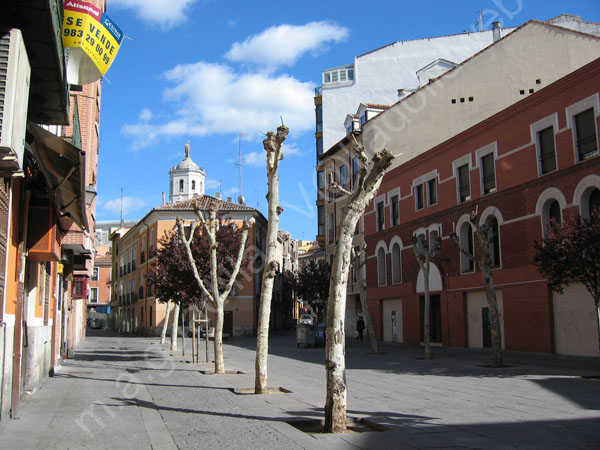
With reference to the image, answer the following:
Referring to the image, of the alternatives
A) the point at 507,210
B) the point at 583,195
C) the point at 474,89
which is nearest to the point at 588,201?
the point at 583,195

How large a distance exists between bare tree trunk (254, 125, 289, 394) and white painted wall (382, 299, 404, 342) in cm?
2202

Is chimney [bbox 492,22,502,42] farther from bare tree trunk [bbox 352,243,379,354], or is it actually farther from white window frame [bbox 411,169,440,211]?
bare tree trunk [bbox 352,243,379,354]

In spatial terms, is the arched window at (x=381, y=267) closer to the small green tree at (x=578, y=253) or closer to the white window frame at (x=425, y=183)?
the white window frame at (x=425, y=183)

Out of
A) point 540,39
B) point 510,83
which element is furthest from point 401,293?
point 540,39

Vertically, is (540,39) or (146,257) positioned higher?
(540,39)

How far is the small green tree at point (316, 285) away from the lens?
45125mm

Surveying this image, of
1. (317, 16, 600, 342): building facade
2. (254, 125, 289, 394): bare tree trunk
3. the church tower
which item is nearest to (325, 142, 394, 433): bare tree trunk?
(254, 125, 289, 394): bare tree trunk

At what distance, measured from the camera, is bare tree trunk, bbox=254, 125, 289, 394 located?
12.7 m

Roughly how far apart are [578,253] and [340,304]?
353 inches

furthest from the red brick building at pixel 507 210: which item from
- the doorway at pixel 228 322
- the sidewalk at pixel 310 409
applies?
the doorway at pixel 228 322

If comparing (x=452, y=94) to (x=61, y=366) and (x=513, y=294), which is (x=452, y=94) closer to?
(x=513, y=294)

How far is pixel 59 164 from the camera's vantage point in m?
9.77

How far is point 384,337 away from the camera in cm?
3578

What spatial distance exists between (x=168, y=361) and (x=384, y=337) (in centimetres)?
1600
